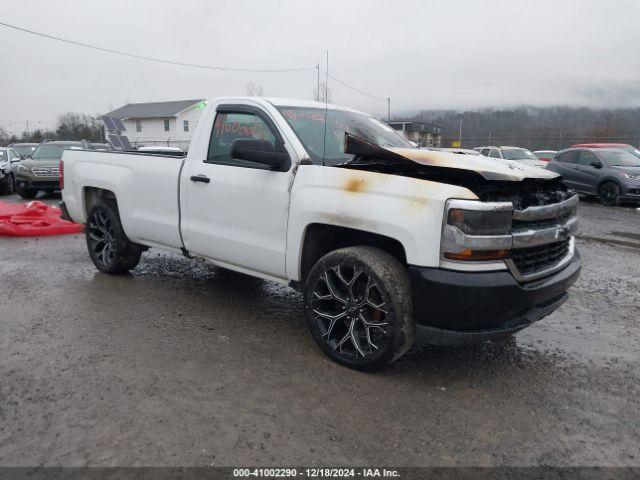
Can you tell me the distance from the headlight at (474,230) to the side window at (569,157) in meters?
14.1

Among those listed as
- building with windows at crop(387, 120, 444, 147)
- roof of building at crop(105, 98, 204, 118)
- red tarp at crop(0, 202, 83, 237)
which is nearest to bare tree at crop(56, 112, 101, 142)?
roof of building at crop(105, 98, 204, 118)

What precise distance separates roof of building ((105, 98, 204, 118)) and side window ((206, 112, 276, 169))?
5219cm

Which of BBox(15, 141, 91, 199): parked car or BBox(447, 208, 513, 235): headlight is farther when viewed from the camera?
BBox(15, 141, 91, 199): parked car

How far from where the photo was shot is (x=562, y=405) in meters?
3.31

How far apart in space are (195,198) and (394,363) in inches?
89.1

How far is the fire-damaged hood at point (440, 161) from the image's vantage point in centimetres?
339

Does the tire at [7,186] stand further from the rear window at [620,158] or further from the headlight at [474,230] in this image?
the rear window at [620,158]

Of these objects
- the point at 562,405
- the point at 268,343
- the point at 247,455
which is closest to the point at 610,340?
the point at 562,405

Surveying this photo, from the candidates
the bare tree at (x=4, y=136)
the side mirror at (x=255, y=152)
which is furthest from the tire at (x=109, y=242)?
the bare tree at (x=4, y=136)

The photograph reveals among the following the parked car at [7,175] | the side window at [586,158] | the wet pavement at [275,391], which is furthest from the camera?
the parked car at [7,175]

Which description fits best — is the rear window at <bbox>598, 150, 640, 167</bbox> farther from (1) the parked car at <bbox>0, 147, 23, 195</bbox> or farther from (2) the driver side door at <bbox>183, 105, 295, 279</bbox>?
(1) the parked car at <bbox>0, 147, 23, 195</bbox>

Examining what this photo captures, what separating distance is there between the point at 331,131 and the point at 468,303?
201 cm

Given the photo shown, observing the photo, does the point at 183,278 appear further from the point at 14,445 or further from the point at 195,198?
the point at 14,445

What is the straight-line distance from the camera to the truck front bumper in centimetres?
318
